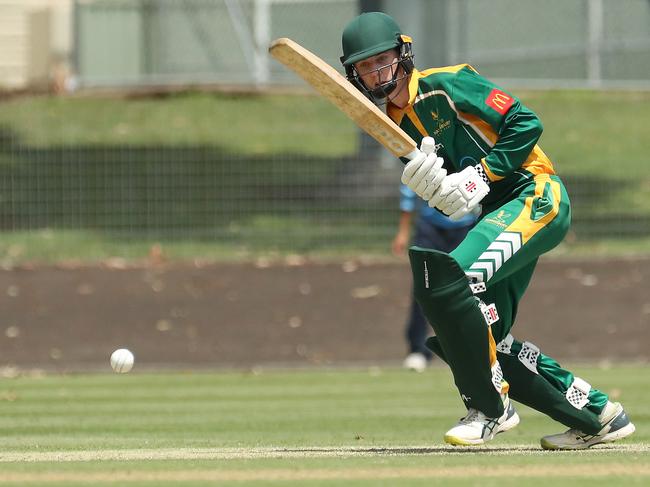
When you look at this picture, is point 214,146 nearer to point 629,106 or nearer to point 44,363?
point 44,363

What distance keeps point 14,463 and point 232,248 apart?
30.5 feet

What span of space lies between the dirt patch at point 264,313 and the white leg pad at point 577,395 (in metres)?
6.79

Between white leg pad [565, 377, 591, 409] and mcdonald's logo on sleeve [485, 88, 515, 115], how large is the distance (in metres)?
1.37

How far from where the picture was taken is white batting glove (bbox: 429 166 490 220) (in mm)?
6211

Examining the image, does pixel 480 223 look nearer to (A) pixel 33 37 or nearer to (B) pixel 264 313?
(B) pixel 264 313

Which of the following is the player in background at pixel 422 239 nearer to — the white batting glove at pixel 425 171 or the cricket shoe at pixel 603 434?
the cricket shoe at pixel 603 434

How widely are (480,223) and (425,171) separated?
0.39 m

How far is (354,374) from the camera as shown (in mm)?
12484

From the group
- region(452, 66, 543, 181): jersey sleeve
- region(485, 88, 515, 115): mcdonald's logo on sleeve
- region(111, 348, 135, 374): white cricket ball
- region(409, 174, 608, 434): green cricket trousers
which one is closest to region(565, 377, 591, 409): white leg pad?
region(409, 174, 608, 434): green cricket trousers

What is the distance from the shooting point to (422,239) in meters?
11.9

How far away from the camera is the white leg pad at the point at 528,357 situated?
6648 millimetres


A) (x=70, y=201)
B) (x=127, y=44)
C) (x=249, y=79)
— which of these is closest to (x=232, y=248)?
(x=70, y=201)

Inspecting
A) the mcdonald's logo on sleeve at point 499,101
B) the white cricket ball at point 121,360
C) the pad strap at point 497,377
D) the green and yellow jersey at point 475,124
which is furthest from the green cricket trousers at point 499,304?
the white cricket ball at point 121,360

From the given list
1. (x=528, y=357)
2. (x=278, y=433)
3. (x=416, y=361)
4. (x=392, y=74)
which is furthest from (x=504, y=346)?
(x=416, y=361)
